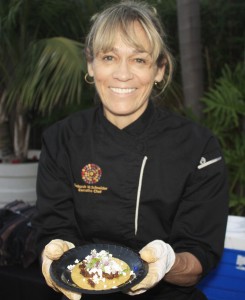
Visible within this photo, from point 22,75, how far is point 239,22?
202 centimetres

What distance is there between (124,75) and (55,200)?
1.48 feet

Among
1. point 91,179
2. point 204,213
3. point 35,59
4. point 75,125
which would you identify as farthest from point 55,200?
point 35,59

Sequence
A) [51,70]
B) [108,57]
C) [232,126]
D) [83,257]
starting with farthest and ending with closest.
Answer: [51,70] < [232,126] < [108,57] < [83,257]

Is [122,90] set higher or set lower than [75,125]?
higher

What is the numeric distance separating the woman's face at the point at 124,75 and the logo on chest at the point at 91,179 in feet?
0.63

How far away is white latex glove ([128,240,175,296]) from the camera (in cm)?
127

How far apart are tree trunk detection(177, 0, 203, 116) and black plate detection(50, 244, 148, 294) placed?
207 cm

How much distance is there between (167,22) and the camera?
4316mm

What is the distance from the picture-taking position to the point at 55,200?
1534 millimetres

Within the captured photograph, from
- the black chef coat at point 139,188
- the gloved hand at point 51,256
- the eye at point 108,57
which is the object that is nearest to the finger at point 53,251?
the gloved hand at point 51,256

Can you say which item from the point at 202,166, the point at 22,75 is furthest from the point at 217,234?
the point at 22,75

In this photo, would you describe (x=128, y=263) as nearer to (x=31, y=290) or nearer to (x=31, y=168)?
(x=31, y=290)

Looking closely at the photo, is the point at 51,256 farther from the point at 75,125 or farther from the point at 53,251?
the point at 75,125

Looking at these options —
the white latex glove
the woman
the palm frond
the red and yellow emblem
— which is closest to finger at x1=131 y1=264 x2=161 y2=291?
the white latex glove
